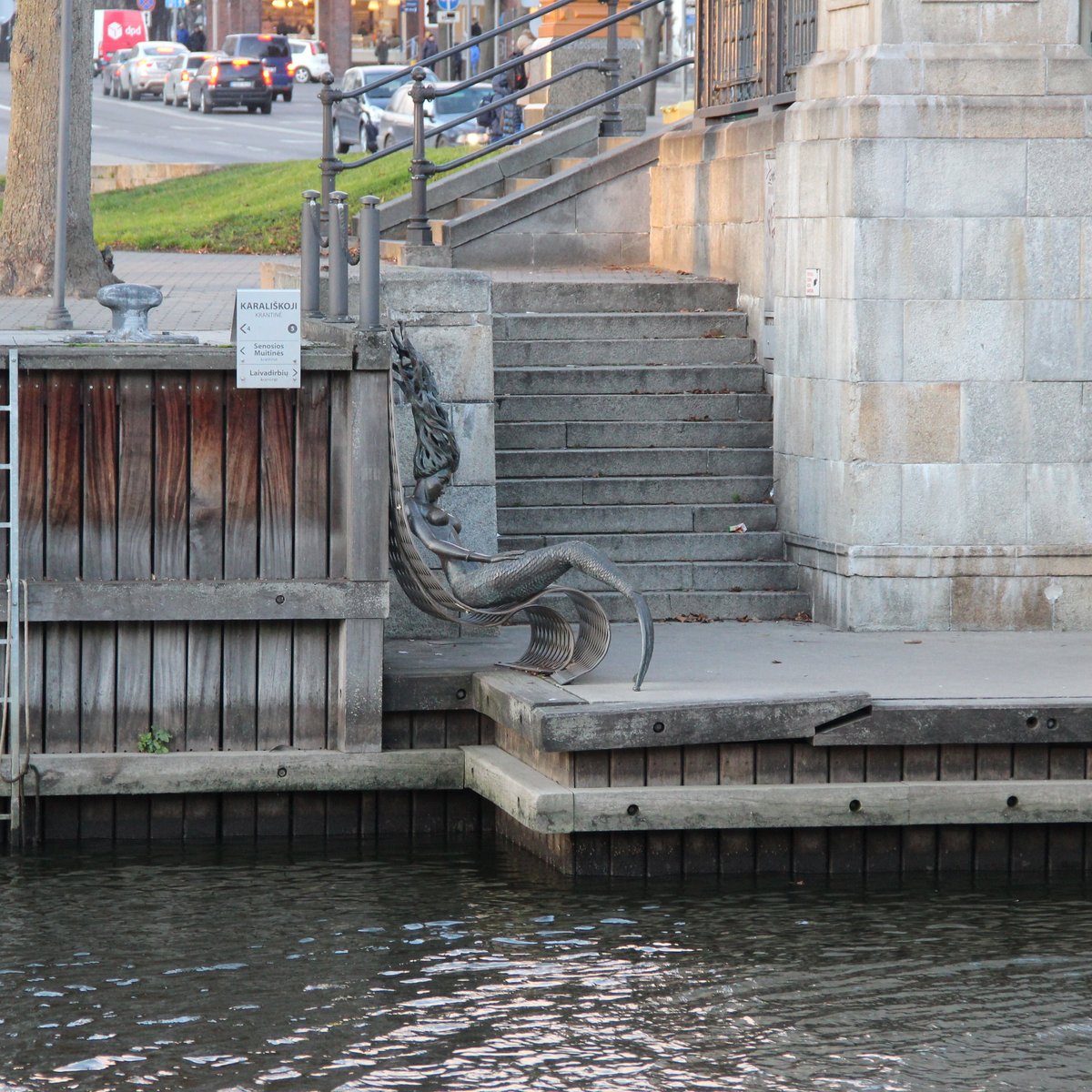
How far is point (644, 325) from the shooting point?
1252cm

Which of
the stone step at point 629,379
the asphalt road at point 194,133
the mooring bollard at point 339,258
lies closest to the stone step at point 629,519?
the stone step at point 629,379

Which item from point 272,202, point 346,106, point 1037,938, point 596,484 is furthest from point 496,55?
point 1037,938

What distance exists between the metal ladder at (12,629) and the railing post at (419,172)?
5354 mm

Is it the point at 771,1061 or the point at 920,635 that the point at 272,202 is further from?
the point at 771,1061

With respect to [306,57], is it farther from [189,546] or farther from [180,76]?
[189,546]

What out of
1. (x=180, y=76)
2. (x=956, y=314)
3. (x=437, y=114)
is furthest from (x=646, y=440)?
(x=180, y=76)

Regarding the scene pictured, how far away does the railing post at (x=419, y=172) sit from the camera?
45.7 feet

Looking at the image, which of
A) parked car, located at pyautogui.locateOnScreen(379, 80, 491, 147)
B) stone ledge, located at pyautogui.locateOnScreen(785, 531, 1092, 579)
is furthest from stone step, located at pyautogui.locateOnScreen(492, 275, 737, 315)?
parked car, located at pyautogui.locateOnScreen(379, 80, 491, 147)

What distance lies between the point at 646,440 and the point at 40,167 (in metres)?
11.1

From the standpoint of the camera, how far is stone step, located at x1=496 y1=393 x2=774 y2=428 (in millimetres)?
11719

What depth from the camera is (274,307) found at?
8.98m

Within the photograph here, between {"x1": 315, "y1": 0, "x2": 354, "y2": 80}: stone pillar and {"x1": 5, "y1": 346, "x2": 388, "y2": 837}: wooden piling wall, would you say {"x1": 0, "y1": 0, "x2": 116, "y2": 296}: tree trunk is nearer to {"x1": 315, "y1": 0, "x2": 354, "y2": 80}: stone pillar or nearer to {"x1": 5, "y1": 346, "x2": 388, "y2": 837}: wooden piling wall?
{"x1": 5, "y1": 346, "x2": 388, "y2": 837}: wooden piling wall

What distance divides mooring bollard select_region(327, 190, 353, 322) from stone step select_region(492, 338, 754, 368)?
2327 millimetres

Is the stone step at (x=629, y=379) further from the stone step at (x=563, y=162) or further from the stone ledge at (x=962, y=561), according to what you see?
the stone step at (x=563, y=162)
